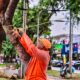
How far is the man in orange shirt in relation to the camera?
18.9 ft

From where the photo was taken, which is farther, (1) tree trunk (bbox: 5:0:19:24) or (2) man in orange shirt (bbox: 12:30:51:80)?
(1) tree trunk (bbox: 5:0:19:24)

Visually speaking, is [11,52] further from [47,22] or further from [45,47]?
[45,47]

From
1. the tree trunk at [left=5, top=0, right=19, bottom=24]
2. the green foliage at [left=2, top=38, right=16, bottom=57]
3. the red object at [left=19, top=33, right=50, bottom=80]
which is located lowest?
the green foliage at [left=2, top=38, right=16, bottom=57]

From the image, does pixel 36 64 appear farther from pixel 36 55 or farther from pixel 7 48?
pixel 7 48

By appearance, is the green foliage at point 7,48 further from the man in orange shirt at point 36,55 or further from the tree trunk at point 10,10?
the man in orange shirt at point 36,55

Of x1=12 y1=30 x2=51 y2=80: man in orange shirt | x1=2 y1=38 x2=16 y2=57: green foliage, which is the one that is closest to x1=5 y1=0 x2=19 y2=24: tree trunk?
x1=12 y1=30 x2=51 y2=80: man in orange shirt

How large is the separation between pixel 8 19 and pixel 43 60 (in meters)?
6.76

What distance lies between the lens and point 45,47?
5848 millimetres

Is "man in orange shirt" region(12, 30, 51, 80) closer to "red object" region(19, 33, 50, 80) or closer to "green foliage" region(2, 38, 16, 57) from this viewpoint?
"red object" region(19, 33, 50, 80)

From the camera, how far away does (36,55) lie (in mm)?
5809

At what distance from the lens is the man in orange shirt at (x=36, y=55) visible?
5.76m

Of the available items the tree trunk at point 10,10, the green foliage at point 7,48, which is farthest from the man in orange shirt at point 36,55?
the green foliage at point 7,48

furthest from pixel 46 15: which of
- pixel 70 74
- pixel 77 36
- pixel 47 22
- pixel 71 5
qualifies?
pixel 77 36

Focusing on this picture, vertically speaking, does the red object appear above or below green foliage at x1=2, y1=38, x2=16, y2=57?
above
